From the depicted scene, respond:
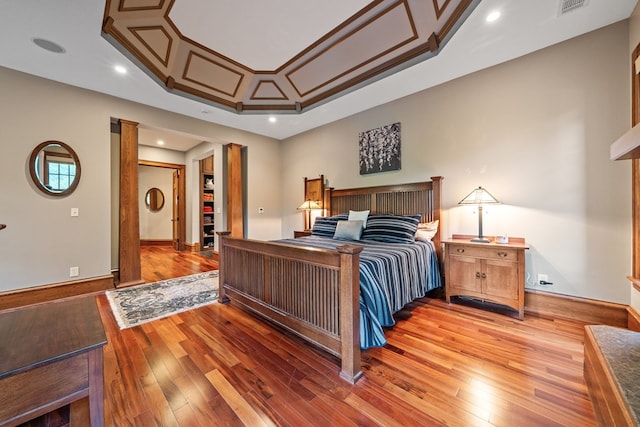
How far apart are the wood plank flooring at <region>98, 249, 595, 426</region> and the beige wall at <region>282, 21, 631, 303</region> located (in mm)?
675

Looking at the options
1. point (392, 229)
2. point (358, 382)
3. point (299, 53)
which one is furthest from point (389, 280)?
point (299, 53)

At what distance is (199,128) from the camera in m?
4.35

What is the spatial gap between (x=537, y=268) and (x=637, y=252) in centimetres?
69

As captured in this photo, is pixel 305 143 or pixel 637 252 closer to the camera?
pixel 637 252

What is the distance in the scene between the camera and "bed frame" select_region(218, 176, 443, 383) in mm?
1601

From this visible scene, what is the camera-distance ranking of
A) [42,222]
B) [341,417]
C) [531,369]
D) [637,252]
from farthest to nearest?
[42,222] → [637,252] → [531,369] → [341,417]

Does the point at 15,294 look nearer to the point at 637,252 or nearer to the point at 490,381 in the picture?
the point at 490,381

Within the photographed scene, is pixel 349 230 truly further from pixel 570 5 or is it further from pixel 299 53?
pixel 570 5

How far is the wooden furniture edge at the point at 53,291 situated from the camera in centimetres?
277

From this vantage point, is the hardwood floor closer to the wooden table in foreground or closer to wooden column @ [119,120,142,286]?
wooden column @ [119,120,142,286]

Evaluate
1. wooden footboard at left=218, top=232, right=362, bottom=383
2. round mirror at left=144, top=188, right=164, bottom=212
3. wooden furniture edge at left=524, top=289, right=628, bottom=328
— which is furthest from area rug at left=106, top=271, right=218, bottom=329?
round mirror at left=144, top=188, right=164, bottom=212

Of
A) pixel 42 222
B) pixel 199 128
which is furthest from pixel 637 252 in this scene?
pixel 42 222

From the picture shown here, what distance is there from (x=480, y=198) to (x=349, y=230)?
155cm

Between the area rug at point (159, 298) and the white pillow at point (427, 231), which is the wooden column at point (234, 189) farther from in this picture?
the white pillow at point (427, 231)
